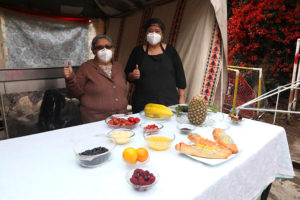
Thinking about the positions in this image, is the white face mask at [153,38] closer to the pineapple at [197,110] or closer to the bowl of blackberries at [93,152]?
the pineapple at [197,110]

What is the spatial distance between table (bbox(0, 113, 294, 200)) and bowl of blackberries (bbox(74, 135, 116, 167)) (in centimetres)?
4

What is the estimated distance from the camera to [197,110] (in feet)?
5.41

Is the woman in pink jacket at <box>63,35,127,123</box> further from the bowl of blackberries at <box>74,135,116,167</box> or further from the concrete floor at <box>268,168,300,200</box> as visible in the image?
the concrete floor at <box>268,168,300,200</box>

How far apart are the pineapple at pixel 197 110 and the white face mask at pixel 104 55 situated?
112 cm

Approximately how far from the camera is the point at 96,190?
2.93 ft

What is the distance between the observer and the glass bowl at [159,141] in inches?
48.7

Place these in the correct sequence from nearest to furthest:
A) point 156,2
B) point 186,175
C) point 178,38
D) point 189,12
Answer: point 186,175 < point 189,12 < point 178,38 < point 156,2

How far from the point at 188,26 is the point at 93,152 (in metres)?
2.93

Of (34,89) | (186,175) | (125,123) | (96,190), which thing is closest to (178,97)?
(125,123)

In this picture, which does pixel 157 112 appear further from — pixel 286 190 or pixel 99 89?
pixel 286 190

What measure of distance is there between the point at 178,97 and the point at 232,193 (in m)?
1.62

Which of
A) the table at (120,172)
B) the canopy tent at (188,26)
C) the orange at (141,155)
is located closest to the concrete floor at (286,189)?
the table at (120,172)

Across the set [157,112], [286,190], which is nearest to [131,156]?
[157,112]

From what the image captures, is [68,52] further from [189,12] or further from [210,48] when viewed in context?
[210,48]
